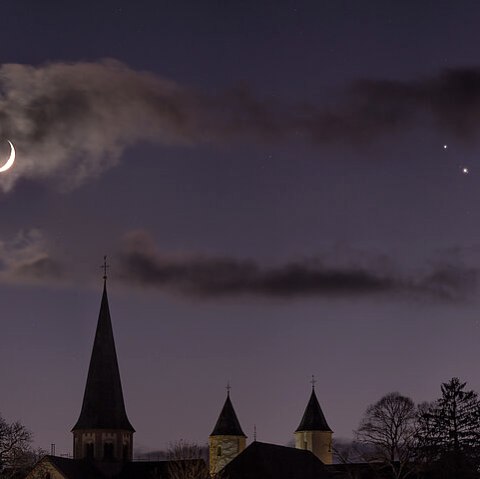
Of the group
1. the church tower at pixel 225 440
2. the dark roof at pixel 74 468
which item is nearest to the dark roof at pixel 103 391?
the dark roof at pixel 74 468

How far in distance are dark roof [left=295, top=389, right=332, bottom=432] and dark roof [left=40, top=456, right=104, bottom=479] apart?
33446mm

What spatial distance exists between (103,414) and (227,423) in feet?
60.9

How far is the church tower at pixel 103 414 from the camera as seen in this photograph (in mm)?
121562

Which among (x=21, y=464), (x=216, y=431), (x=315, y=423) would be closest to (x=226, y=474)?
(x=21, y=464)

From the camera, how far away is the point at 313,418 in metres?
145

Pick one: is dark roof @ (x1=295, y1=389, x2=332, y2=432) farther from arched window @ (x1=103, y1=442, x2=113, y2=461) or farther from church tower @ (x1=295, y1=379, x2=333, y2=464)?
arched window @ (x1=103, y1=442, x2=113, y2=461)

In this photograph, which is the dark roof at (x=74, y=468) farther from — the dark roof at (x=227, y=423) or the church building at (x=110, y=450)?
the dark roof at (x=227, y=423)

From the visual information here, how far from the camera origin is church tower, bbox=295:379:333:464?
470 ft

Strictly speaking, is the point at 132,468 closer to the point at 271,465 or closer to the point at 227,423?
the point at 227,423

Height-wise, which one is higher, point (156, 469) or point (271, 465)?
point (156, 469)

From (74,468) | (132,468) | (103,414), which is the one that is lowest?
(74,468)

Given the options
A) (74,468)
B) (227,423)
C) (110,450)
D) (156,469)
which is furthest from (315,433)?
(74,468)

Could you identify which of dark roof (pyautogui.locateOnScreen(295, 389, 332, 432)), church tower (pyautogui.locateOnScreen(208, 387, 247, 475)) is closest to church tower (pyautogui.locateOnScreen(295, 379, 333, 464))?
dark roof (pyautogui.locateOnScreen(295, 389, 332, 432))

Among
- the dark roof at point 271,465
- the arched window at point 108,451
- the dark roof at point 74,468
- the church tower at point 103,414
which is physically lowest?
the dark roof at point 271,465
